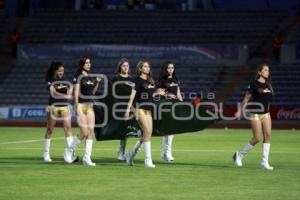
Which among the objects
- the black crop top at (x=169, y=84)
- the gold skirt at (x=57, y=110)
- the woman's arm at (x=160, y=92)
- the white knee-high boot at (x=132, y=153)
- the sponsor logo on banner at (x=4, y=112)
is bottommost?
the sponsor logo on banner at (x=4, y=112)

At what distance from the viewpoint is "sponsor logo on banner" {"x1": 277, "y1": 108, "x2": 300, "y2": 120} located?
4091 cm

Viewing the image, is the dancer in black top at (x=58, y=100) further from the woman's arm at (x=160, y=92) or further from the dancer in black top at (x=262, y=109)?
the dancer in black top at (x=262, y=109)

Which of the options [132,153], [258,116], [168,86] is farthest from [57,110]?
[258,116]

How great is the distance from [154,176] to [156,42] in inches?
1256

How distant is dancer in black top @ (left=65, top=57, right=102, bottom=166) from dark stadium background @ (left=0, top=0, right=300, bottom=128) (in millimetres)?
23293

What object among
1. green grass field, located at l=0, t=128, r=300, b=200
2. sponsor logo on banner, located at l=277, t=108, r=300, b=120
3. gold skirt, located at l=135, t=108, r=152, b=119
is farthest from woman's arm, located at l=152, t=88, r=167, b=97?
sponsor logo on banner, located at l=277, t=108, r=300, b=120

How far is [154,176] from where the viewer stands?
54.9 ft

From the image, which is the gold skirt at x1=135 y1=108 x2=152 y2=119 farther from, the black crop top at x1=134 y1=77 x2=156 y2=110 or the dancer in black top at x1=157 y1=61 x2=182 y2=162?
the dancer in black top at x1=157 y1=61 x2=182 y2=162

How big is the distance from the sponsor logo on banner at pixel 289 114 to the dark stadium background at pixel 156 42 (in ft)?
4.68

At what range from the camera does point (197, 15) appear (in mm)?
48875

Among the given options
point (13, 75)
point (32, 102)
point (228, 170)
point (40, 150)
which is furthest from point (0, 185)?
point (13, 75)

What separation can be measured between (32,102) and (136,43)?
6.80 metres

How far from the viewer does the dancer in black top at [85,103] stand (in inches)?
751

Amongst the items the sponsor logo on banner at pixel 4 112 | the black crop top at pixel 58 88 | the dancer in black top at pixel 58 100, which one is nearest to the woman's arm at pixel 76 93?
the dancer in black top at pixel 58 100
